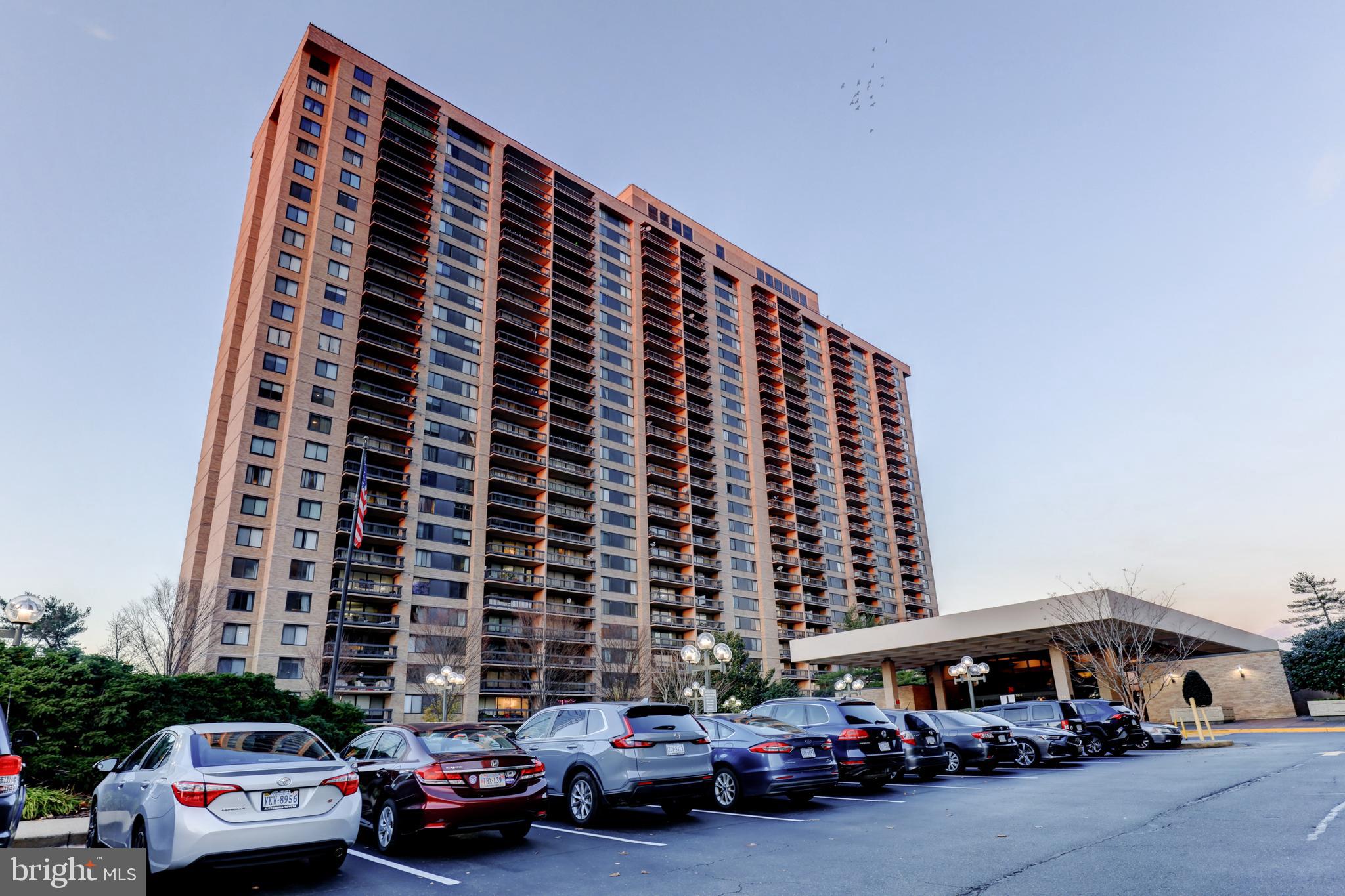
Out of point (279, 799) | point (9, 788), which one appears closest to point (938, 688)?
point (279, 799)

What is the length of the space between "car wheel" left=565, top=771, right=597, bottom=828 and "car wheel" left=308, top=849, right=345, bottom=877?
3145mm

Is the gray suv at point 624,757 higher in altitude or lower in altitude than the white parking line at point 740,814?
higher

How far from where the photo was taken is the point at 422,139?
2552 inches

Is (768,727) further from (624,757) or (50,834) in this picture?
(50,834)

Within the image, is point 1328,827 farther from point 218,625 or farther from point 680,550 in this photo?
point 680,550

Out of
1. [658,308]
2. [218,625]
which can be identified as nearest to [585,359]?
[658,308]

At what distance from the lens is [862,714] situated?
1415 centimetres

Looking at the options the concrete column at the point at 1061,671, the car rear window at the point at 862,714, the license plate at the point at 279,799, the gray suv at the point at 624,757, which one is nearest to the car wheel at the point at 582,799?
the gray suv at the point at 624,757

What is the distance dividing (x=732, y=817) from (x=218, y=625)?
43.4 m

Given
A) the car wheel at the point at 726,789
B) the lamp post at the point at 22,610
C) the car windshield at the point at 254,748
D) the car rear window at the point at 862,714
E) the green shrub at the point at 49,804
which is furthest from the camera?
the lamp post at the point at 22,610

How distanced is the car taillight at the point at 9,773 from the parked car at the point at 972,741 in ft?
52.8

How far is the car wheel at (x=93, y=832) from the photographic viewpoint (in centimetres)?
827

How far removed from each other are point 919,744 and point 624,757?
27.2ft

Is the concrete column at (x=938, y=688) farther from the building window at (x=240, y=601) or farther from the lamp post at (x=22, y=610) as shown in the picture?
the lamp post at (x=22, y=610)
